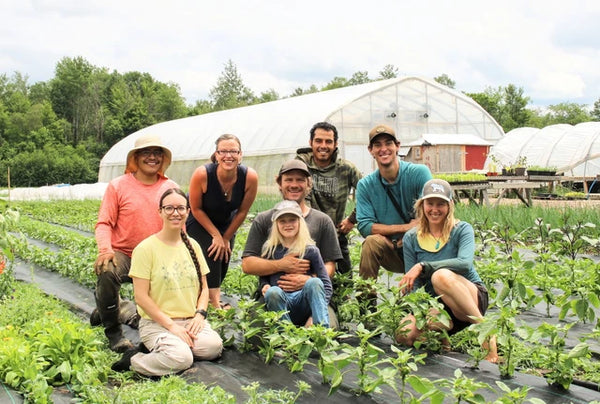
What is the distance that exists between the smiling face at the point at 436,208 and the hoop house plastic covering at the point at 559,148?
17015 mm

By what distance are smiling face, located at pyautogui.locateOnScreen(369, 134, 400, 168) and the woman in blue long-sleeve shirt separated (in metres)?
0.54

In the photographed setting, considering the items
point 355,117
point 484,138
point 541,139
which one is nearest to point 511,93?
point 541,139

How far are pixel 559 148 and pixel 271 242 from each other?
66.3 feet

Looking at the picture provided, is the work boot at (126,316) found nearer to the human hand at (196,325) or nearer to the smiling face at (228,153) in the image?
the human hand at (196,325)

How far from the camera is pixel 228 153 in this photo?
4035 millimetres

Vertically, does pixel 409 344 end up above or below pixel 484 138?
below

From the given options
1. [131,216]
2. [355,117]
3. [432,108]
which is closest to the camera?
[131,216]

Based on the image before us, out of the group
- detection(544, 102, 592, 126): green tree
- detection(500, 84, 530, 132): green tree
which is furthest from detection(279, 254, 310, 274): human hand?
detection(544, 102, 592, 126): green tree

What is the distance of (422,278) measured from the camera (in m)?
3.55

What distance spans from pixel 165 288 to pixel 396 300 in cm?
135

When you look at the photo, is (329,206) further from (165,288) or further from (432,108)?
(432,108)

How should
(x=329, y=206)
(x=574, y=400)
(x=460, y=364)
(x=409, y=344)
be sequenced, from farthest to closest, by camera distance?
1. (x=329, y=206)
2. (x=409, y=344)
3. (x=460, y=364)
4. (x=574, y=400)

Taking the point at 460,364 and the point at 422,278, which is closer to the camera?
the point at 460,364

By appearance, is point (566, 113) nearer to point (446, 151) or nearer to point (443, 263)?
point (446, 151)
